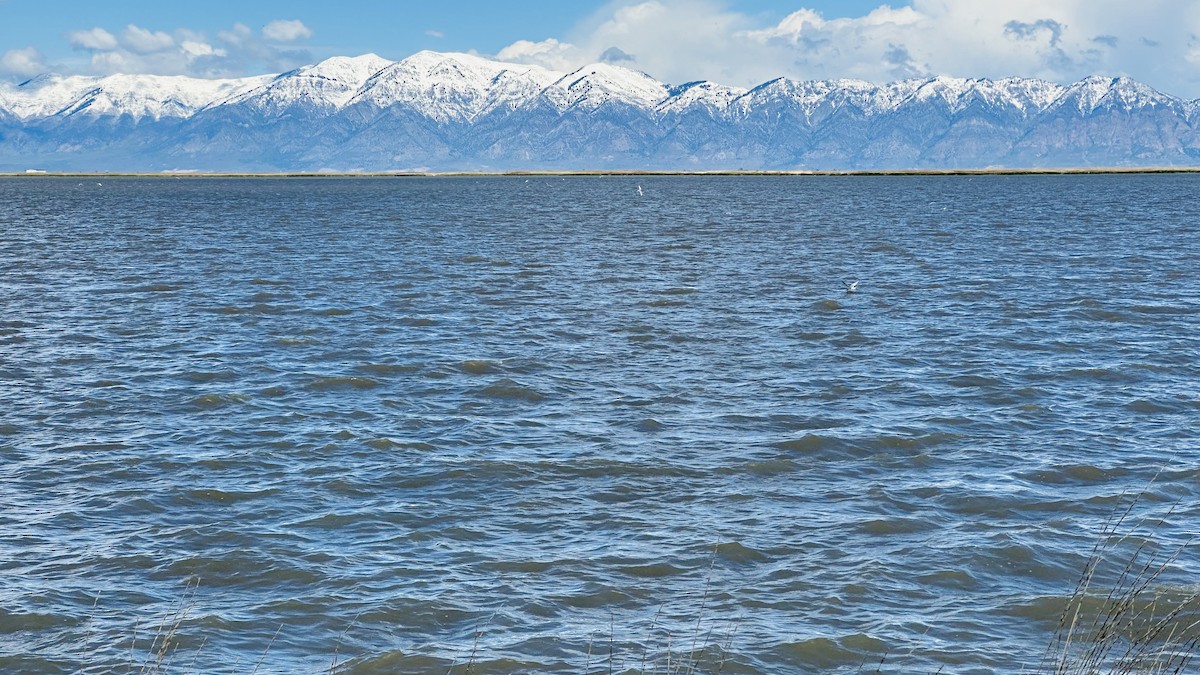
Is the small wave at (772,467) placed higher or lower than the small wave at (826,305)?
lower

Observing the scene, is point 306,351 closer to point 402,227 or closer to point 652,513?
point 652,513

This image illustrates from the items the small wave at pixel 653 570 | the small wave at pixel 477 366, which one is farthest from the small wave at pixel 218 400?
the small wave at pixel 653 570

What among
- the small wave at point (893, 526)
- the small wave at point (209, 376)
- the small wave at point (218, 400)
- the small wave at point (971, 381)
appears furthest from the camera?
the small wave at point (209, 376)

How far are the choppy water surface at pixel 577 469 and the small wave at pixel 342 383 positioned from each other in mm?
101

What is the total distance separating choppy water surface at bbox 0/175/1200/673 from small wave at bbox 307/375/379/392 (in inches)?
4.0

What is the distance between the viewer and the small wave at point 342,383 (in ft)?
89.2

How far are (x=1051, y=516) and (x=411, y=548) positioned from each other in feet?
30.4

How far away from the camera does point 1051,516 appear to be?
1756 centimetres

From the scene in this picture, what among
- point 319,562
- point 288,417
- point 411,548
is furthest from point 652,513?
point 288,417

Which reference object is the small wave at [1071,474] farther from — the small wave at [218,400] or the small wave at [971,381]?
the small wave at [218,400]

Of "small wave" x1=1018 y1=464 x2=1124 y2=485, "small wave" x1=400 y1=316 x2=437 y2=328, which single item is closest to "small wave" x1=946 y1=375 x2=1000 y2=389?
"small wave" x1=1018 y1=464 x2=1124 y2=485

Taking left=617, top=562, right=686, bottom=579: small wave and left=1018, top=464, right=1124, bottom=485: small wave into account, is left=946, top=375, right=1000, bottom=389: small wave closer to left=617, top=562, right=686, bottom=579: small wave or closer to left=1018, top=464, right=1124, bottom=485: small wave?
left=1018, top=464, right=1124, bottom=485: small wave

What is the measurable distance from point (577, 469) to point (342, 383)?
9.40 metres

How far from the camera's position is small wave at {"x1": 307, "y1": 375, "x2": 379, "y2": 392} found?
27.2m
